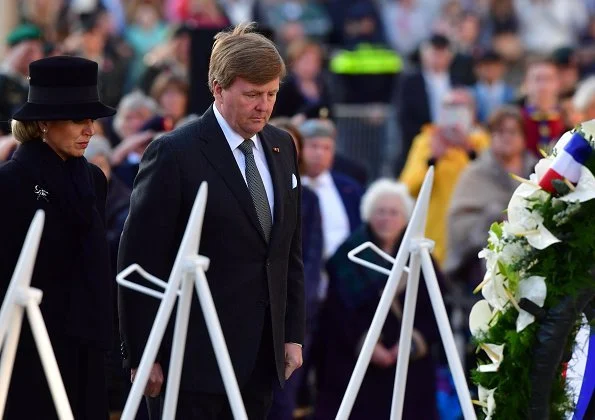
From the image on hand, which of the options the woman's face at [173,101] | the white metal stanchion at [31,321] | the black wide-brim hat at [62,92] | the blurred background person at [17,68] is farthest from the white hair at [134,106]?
the white metal stanchion at [31,321]

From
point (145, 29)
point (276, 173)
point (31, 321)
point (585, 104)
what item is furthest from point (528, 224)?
point (145, 29)

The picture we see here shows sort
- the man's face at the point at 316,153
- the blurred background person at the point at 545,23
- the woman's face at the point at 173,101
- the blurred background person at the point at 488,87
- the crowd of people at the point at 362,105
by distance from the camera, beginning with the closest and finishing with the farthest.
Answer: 1. the crowd of people at the point at 362,105
2. the man's face at the point at 316,153
3. the woman's face at the point at 173,101
4. the blurred background person at the point at 488,87
5. the blurred background person at the point at 545,23

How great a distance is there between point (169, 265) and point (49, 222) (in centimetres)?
49

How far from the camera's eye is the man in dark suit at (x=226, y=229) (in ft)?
19.9

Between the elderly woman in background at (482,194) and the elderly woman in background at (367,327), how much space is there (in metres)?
1.53

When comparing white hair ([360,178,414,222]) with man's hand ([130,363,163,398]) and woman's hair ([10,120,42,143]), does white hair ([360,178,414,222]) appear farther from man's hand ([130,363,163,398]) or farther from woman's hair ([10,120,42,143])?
man's hand ([130,363,163,398])

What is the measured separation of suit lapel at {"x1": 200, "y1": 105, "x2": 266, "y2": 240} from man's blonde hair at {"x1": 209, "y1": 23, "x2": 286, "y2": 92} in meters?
0.19

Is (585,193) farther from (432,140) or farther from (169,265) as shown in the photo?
(432,140)

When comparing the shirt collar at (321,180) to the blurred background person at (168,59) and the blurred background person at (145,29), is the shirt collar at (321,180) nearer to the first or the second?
the blurred background person at (168,59)

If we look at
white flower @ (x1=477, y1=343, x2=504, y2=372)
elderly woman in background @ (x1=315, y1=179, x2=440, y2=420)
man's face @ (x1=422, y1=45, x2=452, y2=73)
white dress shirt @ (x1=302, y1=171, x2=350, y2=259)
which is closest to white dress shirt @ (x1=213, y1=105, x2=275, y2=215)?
white flower @ (x1=477, y1=343, x2=504, y2=372)

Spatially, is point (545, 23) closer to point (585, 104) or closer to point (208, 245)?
point (585, 104)

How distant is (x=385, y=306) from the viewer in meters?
5.83

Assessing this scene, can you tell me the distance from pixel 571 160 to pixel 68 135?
1917 millimetres

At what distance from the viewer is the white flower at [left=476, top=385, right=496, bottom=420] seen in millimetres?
6066
